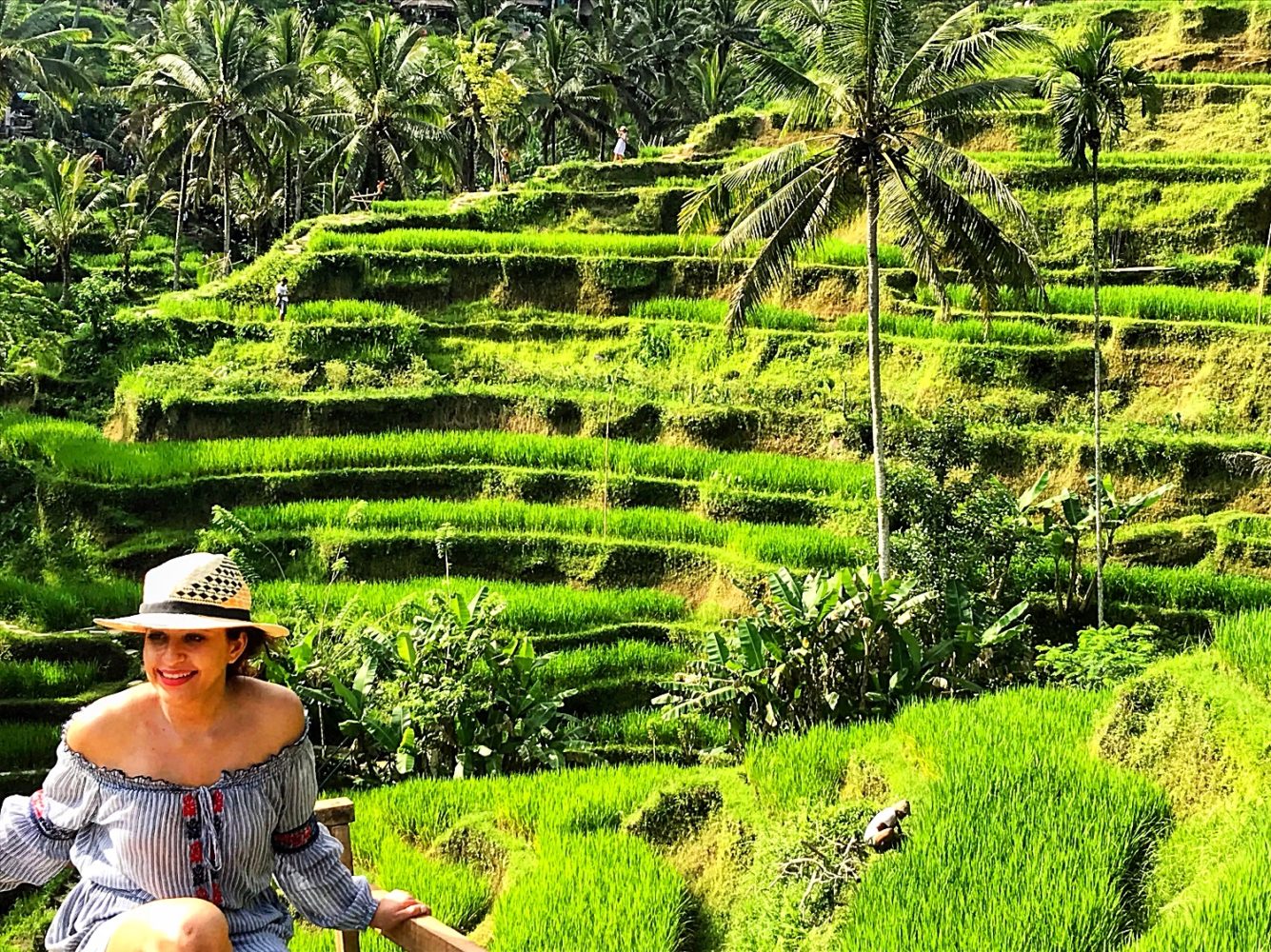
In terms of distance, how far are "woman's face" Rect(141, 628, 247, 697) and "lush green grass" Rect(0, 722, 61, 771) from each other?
779cm

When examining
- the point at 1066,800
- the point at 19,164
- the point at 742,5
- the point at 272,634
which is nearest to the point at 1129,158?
the point at 742,5

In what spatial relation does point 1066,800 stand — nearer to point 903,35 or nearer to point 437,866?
point 437,866

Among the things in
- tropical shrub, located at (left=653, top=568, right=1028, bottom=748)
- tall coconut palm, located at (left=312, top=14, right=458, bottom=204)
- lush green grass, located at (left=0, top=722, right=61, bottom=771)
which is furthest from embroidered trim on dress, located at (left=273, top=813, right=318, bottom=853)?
tall coconut palm, located at (left=312, top=14, right=458, bottom=204)

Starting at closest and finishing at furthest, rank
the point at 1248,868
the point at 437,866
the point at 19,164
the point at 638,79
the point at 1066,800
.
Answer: the point at 1248,868, the point at 1066,800, the point at 437,866, the point at 19,164, the point at 638,79

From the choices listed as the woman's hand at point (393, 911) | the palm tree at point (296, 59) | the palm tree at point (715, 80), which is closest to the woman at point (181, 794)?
the woman's hand at point (393, 911)

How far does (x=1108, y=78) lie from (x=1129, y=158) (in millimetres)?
8459

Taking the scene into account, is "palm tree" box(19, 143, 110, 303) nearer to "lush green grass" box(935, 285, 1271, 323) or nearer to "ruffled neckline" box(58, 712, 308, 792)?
"lush green grass" box(935, 285, 1271, 323)

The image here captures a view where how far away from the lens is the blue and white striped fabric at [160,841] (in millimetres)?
2301

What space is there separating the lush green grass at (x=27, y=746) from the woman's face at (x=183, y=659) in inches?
307

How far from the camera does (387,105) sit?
22375mm

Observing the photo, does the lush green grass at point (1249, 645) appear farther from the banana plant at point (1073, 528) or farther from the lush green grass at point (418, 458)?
the lush green grass at point (418, 458)

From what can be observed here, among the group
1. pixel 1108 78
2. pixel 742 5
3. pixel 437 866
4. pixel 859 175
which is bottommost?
pixel 437 866

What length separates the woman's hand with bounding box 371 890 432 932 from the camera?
2564 millimetres

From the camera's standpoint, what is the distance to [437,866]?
5547 millimetres
